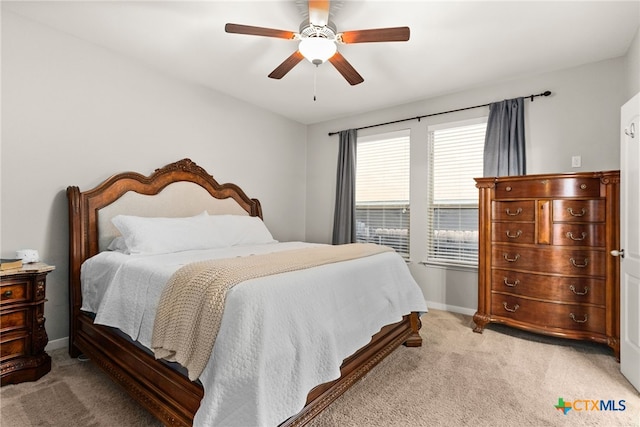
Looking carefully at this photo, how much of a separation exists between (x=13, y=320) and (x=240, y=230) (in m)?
1.77

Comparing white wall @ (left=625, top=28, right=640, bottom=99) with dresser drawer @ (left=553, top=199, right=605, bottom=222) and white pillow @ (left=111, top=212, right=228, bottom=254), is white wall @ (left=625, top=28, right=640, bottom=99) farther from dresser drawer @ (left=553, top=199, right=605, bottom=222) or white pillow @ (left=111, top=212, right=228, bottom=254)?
white pillow @ (left=111, top=212, right=228, bottom=254)

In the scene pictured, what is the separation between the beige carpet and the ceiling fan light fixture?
2264mm

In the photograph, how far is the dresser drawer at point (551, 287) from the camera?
2.66 meters

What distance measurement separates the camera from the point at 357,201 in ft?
15.2

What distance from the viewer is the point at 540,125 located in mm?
3295

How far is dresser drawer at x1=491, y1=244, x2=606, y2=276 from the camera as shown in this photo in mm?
2662

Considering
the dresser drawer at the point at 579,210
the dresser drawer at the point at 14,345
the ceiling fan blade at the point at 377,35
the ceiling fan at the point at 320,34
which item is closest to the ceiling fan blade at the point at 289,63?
the ceiling fan at the point at 320,34

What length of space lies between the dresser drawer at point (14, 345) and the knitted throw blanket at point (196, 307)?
121 centimetres

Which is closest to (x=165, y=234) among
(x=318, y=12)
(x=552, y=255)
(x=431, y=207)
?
(x=318, y=12)

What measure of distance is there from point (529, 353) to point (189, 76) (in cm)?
409

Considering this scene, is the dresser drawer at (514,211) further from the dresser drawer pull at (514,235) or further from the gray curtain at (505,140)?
the gray curtain at (505,140)

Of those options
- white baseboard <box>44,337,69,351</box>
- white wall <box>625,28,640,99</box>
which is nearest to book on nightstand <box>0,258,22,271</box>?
white baseboard <box>44,337,69,351</box>

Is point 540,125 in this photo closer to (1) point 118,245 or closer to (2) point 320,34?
(2) point 320,34

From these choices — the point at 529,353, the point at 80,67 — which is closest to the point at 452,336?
the point at 529,353
